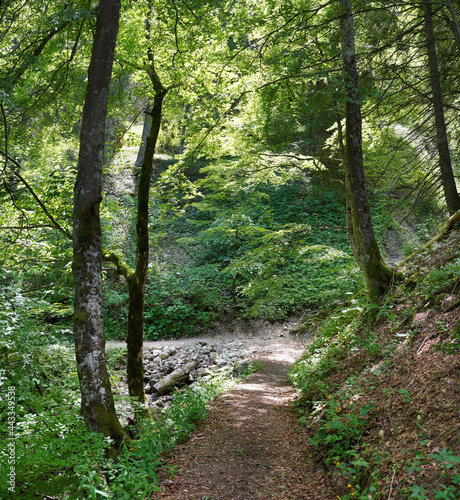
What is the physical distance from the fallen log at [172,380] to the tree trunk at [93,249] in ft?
15.3

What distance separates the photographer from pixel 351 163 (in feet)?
21.0

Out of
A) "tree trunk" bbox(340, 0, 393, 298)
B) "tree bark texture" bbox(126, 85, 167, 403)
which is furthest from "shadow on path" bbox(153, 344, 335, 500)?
"tree trunk" bbox(340, 0, 393, 298)

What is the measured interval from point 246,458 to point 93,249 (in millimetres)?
2897

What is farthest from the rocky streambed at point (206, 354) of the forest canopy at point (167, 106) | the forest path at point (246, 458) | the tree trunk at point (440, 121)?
the tree trunk at point (440, 121)

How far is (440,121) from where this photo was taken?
6645 mm

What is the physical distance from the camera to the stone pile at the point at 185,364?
8164 millimetres

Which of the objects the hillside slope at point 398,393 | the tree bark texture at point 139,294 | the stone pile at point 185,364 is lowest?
the stone pile at point 185,364

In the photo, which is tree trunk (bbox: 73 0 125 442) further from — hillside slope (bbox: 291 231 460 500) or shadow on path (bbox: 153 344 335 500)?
hillside slope (bbox: 291 231 460 500)

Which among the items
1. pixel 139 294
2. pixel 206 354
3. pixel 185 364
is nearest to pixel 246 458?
pixel 139 294

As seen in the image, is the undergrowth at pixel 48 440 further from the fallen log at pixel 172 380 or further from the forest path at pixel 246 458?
the fallen log at pixel 172 380

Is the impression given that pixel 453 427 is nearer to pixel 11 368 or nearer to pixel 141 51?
pixel 11 368

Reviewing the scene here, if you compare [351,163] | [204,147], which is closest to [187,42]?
[204,147]

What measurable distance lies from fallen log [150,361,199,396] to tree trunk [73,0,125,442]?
4.66 metres

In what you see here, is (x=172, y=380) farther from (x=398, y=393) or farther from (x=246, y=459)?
(x=398, y=393)
